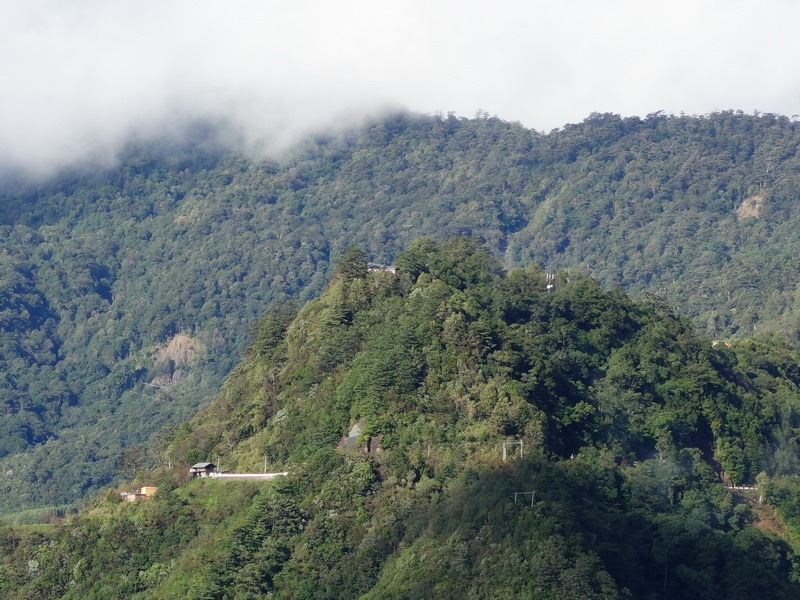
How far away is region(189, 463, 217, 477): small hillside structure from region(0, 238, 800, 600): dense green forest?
0.82 m

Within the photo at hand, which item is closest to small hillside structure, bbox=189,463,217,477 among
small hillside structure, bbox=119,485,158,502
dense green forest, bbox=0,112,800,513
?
small hillside structure, bbox=119,485,158,502

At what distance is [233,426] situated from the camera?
81.3m

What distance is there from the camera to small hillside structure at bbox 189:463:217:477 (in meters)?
78.0

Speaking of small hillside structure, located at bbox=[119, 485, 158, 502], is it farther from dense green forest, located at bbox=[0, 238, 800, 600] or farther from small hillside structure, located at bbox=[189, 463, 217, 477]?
small hillside structure, located at bbox=[189, 463, 217, 477]

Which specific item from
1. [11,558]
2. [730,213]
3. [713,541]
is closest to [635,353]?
[713,541]

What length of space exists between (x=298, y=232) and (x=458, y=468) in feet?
302

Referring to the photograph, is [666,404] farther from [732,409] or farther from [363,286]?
[363,286]

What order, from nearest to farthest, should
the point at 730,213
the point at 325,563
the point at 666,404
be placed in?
the point at 325,563 < the point at 666,404 < the point at 730,213

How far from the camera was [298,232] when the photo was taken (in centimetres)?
Answer: 16150

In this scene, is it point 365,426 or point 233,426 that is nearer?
point 365,426

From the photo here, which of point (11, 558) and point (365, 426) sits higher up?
point (365, 426)

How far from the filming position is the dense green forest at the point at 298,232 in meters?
140

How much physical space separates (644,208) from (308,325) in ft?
260

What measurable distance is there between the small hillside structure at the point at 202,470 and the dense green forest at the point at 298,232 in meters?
48.0
